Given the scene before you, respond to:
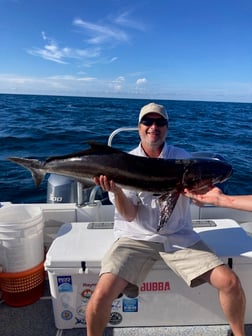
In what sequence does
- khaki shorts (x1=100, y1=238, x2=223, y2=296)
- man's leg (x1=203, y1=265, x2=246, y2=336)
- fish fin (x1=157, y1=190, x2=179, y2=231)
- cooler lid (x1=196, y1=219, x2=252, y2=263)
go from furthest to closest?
cooler lid (x1=196, y1=219, x2=252, y2=263) < fish fin (x1=157, y1=190, x2=179, y2=231) < khaki shorts (x1=100, y1=238, x2=223, y2=296) < man's leg (x1=203, y1=265, x2=246, y2=336)

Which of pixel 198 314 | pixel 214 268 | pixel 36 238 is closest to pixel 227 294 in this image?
pixel 214 268

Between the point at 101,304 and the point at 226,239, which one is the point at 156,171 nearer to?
the point at 226,239

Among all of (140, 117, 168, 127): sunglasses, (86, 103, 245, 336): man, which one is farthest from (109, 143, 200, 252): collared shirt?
(140, 117, 168, 127): sunglasses

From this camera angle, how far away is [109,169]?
8.64 feet

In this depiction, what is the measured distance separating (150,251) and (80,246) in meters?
0.64

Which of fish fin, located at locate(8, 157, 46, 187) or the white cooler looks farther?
fish fin, located at locate(8, 157, 46, 187)

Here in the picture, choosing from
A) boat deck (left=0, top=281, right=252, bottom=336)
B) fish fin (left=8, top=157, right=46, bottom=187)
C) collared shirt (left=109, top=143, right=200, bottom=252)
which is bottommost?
boat deck (left=0, top=281, right=252, bottom=336)

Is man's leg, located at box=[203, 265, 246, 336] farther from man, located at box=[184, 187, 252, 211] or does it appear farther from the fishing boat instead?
man, located at box=[184, 187, 252, 211]

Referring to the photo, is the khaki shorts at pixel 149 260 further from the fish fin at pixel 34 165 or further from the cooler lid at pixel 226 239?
the fish fin at pixel 34 165

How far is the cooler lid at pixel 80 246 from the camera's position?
104 inches

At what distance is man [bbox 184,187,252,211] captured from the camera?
7.86 ft

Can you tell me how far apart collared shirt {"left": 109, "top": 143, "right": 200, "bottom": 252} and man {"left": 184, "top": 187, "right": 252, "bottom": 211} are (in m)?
0.18

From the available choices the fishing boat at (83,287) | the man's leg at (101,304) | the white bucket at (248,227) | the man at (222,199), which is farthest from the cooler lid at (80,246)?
the white bucket at (248,227)

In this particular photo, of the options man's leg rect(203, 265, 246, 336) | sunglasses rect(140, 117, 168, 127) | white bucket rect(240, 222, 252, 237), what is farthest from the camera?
white bucket rect(240, 222, 252, 237)
